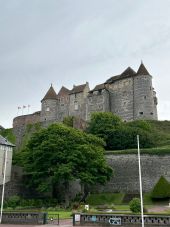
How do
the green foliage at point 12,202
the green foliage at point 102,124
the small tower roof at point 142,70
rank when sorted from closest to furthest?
the green foliage at point 12,202, the green foliage at point 102,124, the small tower roof at point 142,70

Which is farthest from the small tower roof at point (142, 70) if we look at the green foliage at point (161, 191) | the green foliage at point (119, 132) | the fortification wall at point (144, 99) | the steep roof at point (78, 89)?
the green foliage at point (161, 191)

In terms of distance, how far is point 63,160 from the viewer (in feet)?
137

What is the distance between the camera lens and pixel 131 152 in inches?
1961

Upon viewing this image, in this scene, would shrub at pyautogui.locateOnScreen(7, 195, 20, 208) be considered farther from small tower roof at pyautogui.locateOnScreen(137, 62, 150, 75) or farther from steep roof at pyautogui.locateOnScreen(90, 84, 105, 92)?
small tower roof at pyautogui.locateOnScreen(137, 62, 150, 75)

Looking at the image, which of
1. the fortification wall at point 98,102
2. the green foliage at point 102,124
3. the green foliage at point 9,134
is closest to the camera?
the green foliage at point 102,124

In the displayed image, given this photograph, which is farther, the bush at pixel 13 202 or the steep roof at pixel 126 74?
the steep roof at pixel 126 74

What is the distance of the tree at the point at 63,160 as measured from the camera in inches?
1601

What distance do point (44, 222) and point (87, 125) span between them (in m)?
42.8

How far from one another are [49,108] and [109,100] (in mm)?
17379

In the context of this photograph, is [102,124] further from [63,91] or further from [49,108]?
[63,91]

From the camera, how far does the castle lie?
7406 centimetres

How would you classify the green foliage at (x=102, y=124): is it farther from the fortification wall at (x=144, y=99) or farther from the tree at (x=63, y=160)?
the tree at (x=63, y=160)

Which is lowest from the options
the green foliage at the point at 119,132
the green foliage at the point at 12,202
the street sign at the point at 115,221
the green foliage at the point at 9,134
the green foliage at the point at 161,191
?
the street sign at the point at 115,221

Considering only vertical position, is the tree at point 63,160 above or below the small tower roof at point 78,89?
below
